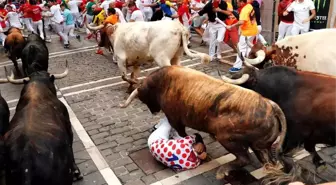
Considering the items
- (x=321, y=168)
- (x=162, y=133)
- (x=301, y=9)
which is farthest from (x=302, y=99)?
(x=301, y=9)

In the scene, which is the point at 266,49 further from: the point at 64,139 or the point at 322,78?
the point at 64,139

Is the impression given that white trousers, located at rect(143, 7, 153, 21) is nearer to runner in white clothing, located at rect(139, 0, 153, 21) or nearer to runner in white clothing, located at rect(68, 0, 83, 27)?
runner in white clothing, located at rect(139, 0, 153, 21)

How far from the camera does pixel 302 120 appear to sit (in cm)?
460

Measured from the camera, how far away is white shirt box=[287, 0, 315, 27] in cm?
957

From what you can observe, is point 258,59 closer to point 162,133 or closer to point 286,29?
point 162,133

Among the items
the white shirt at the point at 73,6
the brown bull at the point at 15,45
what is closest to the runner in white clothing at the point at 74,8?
the white shirt at the point at 73,6

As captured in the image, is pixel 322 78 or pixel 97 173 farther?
pixel 97 173

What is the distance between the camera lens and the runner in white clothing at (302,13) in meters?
9.58

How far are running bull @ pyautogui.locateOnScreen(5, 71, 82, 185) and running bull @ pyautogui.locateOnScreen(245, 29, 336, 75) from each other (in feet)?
11.1

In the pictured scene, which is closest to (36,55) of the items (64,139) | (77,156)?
(77,156)

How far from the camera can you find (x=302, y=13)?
962 cm

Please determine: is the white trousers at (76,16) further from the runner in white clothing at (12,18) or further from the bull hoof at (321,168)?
the bull hoof at (321,168)

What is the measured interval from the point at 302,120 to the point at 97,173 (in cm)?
317

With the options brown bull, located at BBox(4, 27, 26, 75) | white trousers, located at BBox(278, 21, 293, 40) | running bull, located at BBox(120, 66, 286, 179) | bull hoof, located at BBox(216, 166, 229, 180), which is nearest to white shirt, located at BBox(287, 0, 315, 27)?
white trousers, located at BBox(278, 21, 293, 40)
